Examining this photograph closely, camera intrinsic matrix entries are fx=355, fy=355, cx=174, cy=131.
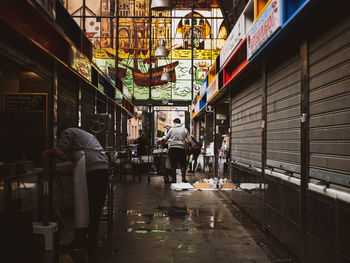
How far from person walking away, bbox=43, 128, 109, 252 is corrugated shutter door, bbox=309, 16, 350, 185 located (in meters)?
2.62

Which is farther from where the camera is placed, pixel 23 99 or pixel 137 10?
pixel 137 10

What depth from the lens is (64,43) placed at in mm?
6035

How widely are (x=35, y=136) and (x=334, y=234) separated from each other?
4531 mm

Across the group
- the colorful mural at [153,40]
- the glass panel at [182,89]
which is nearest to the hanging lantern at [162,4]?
the colorful mural at [153,40]

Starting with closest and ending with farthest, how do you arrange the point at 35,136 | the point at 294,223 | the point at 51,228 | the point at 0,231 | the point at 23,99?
the point at 0,231 < the point at 51,228 < the point at 294,223 < the point at 35,136 < the point at 23,99

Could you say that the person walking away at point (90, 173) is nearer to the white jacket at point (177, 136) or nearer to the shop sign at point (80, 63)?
the shop sign at point (80, 63)

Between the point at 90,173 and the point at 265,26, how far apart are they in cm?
303

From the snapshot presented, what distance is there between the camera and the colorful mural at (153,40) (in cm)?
2355

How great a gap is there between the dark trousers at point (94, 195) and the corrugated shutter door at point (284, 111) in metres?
2.46

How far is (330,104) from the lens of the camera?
135 inches

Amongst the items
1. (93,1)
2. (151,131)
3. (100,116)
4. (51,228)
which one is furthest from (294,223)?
(93,1)

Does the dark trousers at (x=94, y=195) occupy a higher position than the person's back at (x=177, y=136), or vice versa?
the person's back at (x=177, y=136)

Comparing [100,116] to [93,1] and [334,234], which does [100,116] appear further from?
[93,1]

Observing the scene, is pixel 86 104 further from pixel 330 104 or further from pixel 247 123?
pixel 330 104
